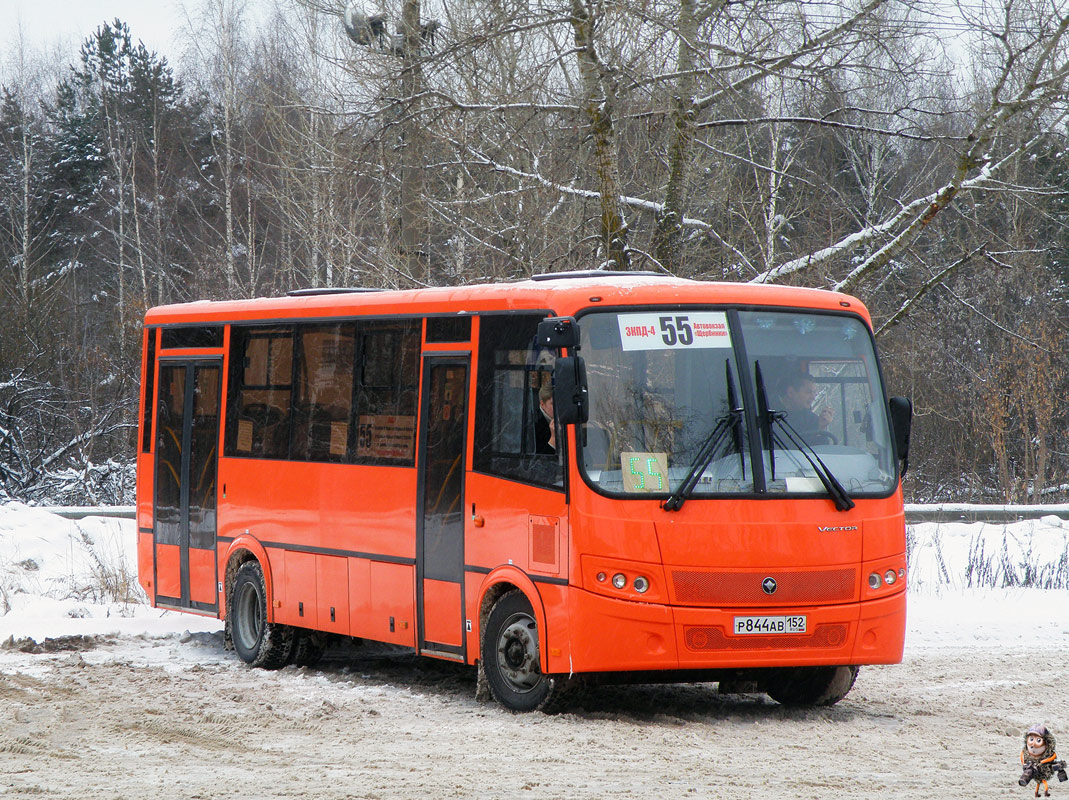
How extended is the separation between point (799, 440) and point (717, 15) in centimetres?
579

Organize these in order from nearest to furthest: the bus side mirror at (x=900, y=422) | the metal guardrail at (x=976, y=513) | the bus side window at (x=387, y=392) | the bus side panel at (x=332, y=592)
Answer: the bus side mirror at (x=900, y=422) < the bus side window at (x=387, y=392) < the bus side panel at (x=332, y=592) < the metal guardrail at (x=976, y=513)

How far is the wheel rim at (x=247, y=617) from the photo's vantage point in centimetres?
1210

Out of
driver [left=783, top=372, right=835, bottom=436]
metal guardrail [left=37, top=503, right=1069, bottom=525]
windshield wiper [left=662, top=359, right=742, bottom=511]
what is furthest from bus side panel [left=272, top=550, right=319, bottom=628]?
metal guardrail [left=37, top=503, right=1069, bottom=525]

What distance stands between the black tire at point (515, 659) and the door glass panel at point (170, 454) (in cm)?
468

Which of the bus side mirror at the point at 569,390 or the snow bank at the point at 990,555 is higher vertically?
the bus side mirror at the point at 569,390

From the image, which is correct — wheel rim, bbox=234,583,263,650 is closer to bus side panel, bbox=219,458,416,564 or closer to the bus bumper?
bus side panel, bbox=219,458,416,564

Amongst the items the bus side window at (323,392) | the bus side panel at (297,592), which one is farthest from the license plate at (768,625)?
the bus side panel at (297,592)

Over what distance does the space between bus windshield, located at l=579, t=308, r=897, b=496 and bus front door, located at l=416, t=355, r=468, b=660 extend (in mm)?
1333

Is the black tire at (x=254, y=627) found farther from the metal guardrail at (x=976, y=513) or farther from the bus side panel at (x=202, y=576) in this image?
the metal guardrail at (x=976, y=513)

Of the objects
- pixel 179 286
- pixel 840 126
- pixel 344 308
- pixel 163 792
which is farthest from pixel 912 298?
pixel 179 286

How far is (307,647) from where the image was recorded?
39.3ft

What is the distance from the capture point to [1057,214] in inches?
707

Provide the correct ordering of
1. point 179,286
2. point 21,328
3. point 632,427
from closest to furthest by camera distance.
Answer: point 632,427 → point 21,328 → point 179,286

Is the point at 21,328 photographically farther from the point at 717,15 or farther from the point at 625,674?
the point at 625,674
